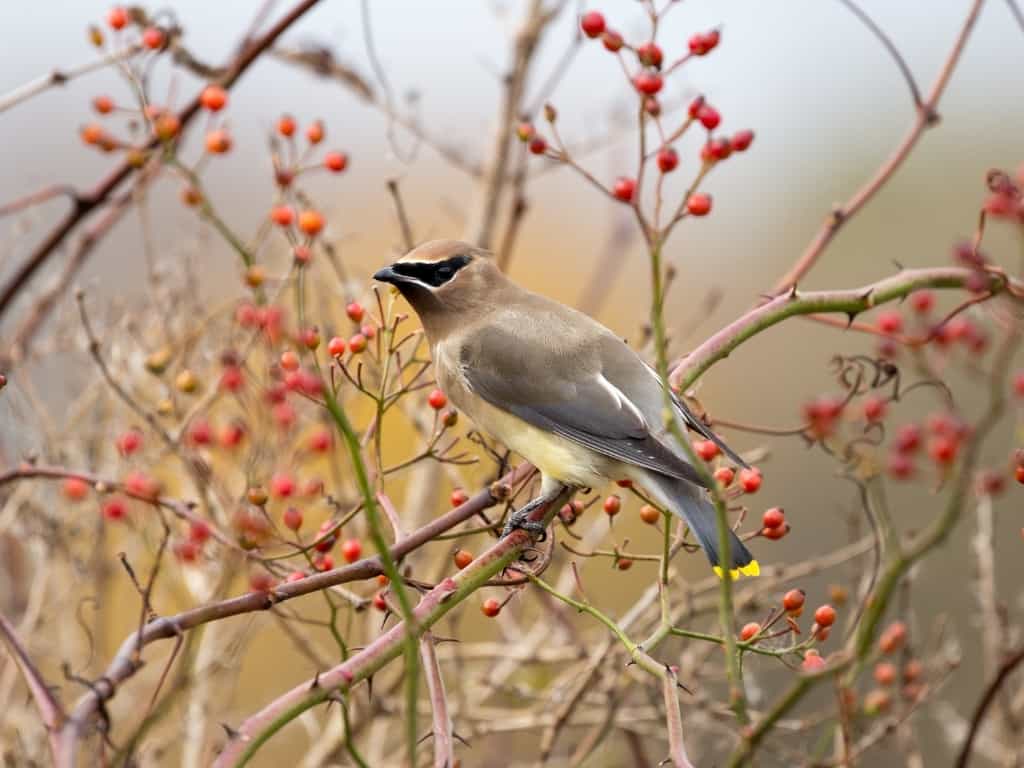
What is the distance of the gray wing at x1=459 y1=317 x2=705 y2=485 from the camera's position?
3.77 m

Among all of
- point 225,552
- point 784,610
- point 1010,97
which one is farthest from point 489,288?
point 1010,97

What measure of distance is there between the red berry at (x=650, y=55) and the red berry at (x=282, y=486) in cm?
132

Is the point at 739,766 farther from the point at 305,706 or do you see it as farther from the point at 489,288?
the point at 489,288

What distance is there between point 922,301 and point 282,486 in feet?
5.26

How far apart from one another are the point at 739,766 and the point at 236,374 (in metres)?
2.23

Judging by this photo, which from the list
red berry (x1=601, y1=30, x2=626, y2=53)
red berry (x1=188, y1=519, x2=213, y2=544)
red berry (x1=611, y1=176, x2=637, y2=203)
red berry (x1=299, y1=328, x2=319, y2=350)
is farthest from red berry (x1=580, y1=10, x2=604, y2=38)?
red berry (x1=188, y1=519, x2=213, y2=544)

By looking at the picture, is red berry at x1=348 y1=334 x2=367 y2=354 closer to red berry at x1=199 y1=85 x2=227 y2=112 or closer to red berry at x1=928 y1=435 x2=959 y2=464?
red berry at x1=199 y1=85 x2=227 y2=112

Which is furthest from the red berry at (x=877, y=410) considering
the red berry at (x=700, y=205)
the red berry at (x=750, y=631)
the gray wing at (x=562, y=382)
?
the gray wing at (x=562, y=382)

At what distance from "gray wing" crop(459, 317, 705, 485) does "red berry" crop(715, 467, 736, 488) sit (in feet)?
1.84

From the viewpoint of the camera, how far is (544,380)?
3996mm

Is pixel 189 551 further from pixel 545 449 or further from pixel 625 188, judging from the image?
pixel 625 188

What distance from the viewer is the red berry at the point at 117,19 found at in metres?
3.98

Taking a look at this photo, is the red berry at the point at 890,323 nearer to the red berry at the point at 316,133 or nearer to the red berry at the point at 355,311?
the red berry at the point at 355,311

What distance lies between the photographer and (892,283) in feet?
9.90
